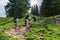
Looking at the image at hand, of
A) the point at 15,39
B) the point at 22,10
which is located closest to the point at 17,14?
the point at 22,10

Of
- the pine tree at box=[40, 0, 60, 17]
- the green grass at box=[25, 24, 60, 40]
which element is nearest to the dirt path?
the green grass at box=[25, 24, 60, 40]

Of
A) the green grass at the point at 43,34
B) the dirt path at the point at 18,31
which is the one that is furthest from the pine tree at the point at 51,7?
the green grass at the point at 43,34

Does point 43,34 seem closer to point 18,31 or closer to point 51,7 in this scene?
point 18,31

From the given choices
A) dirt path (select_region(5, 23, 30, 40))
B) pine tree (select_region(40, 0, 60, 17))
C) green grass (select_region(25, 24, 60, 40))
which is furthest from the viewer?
pine tree (select_region(40, 0, 60, 17))

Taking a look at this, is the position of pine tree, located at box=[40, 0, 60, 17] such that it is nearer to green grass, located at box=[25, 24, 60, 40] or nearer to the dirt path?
the dirt path

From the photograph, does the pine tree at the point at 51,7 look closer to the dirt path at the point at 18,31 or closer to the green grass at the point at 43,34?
the dirt path at the point at 18,31

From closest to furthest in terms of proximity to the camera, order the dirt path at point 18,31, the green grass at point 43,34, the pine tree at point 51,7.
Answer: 1. the green grass at point 43,34
2. the dirt path at point 18,31
3. the pine tree at point 51,7

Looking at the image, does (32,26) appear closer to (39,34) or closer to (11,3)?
(39,34)

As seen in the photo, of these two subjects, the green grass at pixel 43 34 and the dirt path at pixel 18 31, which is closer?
the green grass at pixel 43 34

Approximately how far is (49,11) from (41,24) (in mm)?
25519

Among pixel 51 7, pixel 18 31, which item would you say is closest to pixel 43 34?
pixel 18 31

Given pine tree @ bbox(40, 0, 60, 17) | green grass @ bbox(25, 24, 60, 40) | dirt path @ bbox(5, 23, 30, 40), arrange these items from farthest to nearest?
pine tree @ bbox(40, 0, 60, 17)
dirt path @ bbox(5, 23, 30, 40)
green grass @ bbox(25, 24, 60, 40)

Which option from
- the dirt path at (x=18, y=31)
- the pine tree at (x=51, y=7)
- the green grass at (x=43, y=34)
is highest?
the pine tree at (x=51, y=7)

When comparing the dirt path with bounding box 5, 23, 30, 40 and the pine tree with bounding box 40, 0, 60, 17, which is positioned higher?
the pine tree with bounding box 40, 0, 60, 17
